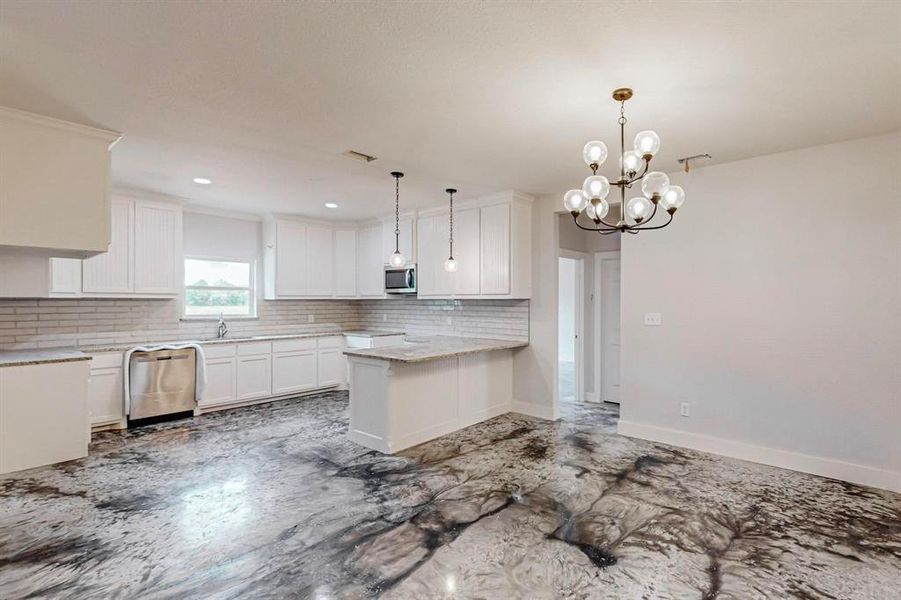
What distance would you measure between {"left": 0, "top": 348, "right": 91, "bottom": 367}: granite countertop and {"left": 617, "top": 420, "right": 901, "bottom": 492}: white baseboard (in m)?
5.26

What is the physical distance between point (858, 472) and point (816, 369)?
2.68 ft

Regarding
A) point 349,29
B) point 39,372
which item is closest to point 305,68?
point 349,29

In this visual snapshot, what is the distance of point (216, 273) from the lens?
621 cm

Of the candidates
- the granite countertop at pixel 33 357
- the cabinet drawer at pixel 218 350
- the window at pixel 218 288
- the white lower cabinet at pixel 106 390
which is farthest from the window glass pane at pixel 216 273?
the granite countertop at pixel 33 357

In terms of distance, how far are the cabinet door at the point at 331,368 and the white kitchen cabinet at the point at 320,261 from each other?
3.07ft

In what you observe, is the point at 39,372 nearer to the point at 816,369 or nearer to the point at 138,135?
the point at 138,135

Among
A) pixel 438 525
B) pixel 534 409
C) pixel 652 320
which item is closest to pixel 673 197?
pixel 652 320

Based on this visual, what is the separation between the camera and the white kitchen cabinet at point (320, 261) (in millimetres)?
6758

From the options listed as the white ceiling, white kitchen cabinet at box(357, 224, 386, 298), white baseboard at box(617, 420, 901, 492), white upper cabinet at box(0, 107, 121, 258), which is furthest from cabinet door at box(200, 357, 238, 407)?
white baseboard at box(617, 420, 901, 492)

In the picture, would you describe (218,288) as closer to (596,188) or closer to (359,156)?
(359,156)

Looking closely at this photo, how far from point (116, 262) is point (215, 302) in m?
1.37

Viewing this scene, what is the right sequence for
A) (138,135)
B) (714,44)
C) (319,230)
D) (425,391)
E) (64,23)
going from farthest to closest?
(319,230) → (425,391) → (138,135) → (714,44) → (64,23)

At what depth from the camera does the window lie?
5.96 meters

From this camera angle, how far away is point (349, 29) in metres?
2.08
